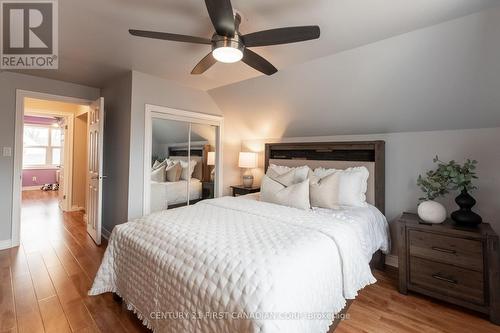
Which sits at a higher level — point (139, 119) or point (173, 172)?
point (139, 119)

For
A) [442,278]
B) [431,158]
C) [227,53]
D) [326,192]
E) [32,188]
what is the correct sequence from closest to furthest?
[227,53], [442,278], [326,192], [431,158], [32,188]

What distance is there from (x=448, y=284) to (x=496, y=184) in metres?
1.08

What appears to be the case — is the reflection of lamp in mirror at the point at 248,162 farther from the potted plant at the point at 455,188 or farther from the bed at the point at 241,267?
the potted plant at the point at 455,188

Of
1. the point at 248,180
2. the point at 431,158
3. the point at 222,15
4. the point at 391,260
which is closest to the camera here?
the point at 222,15

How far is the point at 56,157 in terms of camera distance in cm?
786

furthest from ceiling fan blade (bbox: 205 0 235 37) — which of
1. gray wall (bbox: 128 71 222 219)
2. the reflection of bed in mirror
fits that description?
the reflection of bed in mirror

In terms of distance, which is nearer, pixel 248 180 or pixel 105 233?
pixel 105 233

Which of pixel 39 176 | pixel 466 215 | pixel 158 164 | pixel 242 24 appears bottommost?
pixel 466 215

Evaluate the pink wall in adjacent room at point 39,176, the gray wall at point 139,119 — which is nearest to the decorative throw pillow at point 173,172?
the gray wall at point 139,119

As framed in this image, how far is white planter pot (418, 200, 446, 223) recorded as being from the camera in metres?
2.13

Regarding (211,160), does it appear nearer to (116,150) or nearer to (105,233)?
(116,150)

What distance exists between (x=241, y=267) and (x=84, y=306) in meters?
1.67

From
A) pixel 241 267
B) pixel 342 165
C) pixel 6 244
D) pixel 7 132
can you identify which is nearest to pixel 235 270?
pixel 241 267

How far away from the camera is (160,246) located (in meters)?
1.54
